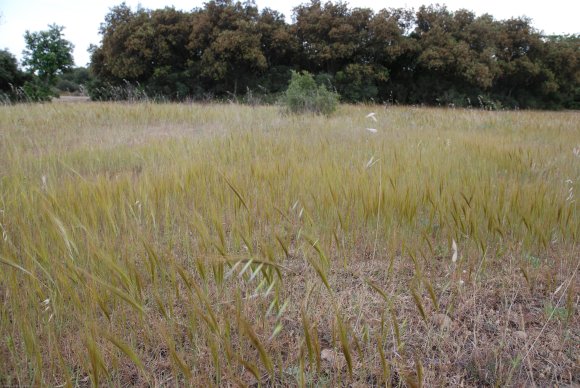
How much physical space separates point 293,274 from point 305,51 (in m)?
19.4

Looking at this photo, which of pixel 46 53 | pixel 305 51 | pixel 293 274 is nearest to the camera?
pixel 293 274

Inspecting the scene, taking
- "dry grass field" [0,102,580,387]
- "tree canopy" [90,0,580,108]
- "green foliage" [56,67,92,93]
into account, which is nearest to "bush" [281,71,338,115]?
"dry grass field" [0,102,580,387]

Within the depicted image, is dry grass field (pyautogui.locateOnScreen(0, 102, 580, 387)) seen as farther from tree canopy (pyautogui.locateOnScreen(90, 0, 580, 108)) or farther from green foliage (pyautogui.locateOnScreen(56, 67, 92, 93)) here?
green foliage (pyautogui.locateOnScreen(56, 67, 92, 93))

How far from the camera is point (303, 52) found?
1912cm

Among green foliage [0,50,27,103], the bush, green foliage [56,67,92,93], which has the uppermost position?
green foliage [56,67,92,93]

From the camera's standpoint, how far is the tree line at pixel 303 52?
17547 millimetres

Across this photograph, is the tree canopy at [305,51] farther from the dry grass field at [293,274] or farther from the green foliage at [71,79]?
the green foliage at [71,79]

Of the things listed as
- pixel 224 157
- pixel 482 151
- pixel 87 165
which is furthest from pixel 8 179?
pixel 482 151

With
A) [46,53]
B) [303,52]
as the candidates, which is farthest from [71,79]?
[303,52]

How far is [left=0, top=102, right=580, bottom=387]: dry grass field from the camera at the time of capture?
1.02 meters

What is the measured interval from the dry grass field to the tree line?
14.8 metres

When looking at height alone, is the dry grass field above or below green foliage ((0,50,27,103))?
below

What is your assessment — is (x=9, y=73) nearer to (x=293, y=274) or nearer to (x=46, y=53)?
(x=46, y=53)

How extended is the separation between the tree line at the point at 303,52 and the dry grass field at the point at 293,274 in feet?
48.7
